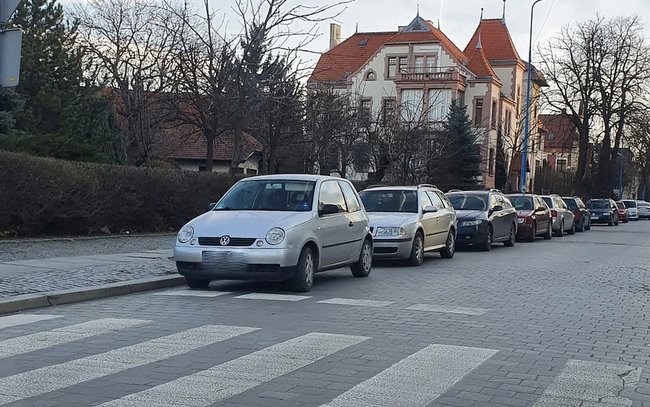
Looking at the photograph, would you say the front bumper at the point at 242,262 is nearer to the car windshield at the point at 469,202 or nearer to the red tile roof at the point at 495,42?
the car windshield at the point at 469,202

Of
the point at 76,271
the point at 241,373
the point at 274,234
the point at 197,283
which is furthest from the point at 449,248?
the point at 241,373

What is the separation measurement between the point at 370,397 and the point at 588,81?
52745 mm

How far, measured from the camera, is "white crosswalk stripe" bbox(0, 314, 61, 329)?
9102 mm

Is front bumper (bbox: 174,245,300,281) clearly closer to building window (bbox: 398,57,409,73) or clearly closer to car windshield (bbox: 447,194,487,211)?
car windshield (bbox: 447,194,487,211)

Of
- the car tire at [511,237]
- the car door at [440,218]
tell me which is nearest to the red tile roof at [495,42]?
the car tire at [511,237]

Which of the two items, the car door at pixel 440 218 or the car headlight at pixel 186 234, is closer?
the car headlight at pixel 186 234

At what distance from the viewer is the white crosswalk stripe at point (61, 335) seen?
7715 mm

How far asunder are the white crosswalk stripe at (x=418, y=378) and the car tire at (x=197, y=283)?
5094 millimetres

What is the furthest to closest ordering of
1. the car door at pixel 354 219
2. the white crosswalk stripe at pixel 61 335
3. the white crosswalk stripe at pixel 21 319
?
the car door at pixel 354 219 → the white crosswalk stripe at pixel 21 319 → the white crosswalk stripe at pixel 61 335

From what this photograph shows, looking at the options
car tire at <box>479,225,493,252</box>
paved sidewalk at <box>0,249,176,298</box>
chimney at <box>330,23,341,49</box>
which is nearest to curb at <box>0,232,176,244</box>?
paved sidewalk at <box>0,249,176,298</box>

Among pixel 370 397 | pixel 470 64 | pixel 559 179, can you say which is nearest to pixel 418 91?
pixel 470 64

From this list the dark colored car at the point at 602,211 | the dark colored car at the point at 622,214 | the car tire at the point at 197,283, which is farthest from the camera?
the dark colored car at the point at 622,214

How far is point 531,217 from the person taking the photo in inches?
1105

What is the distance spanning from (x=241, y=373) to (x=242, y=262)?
15.6 feet
